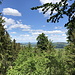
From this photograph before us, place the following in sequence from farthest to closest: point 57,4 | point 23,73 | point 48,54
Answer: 1. point 48,54
2. point 23,73
3. point 57,4

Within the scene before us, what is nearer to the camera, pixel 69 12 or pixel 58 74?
pixel 69 12

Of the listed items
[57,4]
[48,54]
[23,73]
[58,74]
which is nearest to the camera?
[57,4]

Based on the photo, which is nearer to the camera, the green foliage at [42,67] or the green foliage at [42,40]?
the green foliage at [42,67]

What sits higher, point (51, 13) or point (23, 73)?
point (51, 13)

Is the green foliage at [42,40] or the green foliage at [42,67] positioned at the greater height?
the green foliage at [42,40]

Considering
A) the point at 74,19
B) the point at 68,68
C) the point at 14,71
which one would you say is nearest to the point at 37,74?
the point at 14,71

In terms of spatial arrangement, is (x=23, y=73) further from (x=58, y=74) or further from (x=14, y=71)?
(x=58, y=74)

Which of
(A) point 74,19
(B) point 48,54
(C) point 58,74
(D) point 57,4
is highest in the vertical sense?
(D) point 57,4

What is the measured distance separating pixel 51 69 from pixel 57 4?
52.5 feet

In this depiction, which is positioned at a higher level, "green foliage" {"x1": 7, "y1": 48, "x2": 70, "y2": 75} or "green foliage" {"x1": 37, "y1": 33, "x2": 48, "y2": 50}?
"green foliage" {"x1": 37, "y1": 33, "x2": 48, "y2": 50}

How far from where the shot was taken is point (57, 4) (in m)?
5.66

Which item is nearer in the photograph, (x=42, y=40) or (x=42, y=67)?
(x=42, y=67)

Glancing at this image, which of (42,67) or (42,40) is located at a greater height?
(42,40)

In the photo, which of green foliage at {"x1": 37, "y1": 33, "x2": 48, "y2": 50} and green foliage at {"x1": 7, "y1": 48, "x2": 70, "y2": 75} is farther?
green foliage at {"x1": 37, "y1": 33, "x2": 48, "y2": 50}
